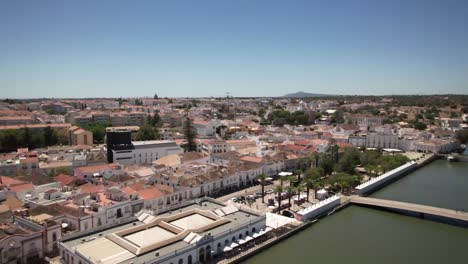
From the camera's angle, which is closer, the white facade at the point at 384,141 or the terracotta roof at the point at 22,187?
the terracotta roof at the point at 22,187

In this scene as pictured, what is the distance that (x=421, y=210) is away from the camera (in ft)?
81.4

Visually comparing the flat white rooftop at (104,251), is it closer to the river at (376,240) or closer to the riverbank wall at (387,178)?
the river at (376,240)

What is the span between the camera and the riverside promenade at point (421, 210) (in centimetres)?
2354

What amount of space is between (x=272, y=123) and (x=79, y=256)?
221 feet

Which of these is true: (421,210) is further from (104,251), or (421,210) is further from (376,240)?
(104,251)

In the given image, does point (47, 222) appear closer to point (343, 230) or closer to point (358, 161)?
point (343, 230)

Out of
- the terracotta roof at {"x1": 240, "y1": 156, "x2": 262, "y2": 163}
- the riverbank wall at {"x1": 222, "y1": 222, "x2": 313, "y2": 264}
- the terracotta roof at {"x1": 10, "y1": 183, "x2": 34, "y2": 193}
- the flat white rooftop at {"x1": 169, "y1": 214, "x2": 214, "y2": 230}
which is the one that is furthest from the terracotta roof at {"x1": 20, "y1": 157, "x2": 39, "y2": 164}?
the riverbank wall at {"x1": 222, "y1": 222, "x2": 313, "y2": 264}

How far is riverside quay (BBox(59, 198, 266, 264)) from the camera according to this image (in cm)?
1502

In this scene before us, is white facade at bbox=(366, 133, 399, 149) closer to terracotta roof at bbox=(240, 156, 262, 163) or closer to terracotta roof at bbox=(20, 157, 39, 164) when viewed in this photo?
terracotta roof at bbox=(240, 156, 262, 163)

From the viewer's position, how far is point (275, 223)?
22297 millimetres

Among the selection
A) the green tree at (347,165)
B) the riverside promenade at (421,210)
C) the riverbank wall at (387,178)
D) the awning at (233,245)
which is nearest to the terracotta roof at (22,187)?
the awning at (233,245)

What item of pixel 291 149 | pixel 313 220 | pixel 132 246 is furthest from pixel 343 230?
pixel 291 149

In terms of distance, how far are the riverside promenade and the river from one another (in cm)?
44

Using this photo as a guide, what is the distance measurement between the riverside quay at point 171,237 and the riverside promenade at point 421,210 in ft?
35.3
